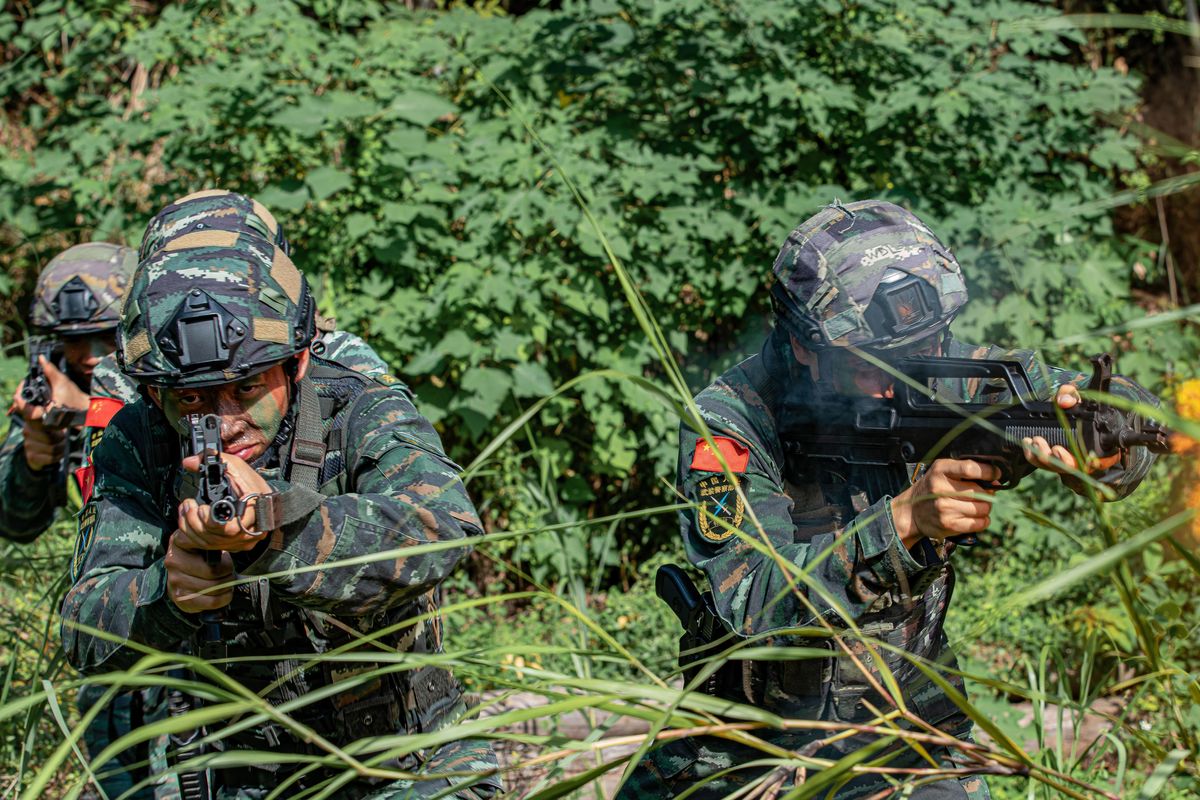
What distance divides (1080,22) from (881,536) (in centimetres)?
116

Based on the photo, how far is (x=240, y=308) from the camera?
2.35m

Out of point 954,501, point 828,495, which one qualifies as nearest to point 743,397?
point 828,495

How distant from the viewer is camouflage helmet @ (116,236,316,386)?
2.29 m

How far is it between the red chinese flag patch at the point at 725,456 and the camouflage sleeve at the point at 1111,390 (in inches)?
20.7

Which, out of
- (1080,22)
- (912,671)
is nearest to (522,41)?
(912,671)

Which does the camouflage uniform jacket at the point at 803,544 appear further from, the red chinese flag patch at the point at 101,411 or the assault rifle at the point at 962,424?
the red chinese flag patch at the point at 101,411

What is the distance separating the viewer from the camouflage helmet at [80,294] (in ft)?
12.3

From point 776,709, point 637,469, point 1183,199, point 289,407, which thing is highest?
point 289,407

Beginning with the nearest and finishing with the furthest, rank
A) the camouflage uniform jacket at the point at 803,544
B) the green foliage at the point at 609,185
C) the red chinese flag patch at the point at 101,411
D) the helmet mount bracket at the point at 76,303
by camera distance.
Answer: the camouflage uniform jacket at the point at 803,544, the red chinese flag patch at the point at 101,411, the helmet mount bracket at the point at 76,303, the green foliage at the point at 609,185

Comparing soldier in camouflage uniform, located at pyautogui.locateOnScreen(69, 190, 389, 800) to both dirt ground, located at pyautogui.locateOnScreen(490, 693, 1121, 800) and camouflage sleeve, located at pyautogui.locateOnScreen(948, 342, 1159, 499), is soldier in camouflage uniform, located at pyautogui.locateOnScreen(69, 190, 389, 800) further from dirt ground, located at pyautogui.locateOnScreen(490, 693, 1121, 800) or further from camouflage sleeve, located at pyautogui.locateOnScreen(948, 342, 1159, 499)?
camouflage sleeve, located at pyautogui.locateOnScreen(948, 342, 1159, 499)

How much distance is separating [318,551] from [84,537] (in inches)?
28.3

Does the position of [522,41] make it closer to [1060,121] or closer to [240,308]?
[1060,121]

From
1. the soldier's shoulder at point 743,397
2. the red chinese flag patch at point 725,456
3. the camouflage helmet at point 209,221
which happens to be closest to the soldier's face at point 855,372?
the soldier's shoulder at point 743,397

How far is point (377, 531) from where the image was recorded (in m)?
2.22
